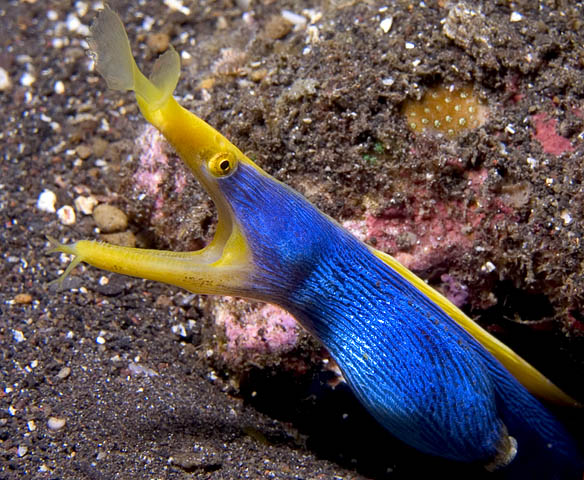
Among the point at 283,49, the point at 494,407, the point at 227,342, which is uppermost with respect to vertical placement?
the point at 283,49

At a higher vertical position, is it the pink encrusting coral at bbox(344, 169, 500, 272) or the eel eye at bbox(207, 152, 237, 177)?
the eel eye at bbox(207, 152, 237, 177)

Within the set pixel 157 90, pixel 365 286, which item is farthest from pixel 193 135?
pixel 365 286

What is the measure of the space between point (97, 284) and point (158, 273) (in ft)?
5.09

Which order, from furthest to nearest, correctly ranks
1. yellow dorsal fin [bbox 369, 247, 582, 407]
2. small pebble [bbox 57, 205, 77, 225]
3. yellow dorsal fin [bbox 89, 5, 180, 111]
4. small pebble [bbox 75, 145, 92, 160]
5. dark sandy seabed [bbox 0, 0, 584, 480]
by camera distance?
small pebble [bbox 75, 145, 92, 160]
small pebble [bbox 57, 205, 77, 225]
dark sandy seabed [bbox 0, 0, 584, 480]
yellow dorsal fin [bbox 369, 247, 582, 407]
yellow dorsal fin [bbox 89, 5, 180, 111]

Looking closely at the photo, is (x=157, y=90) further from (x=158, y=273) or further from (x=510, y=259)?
(x=510, y=259)

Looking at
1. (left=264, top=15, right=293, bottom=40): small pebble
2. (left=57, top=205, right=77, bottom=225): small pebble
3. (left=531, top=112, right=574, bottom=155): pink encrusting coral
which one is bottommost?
(left=57, top=205, right=77, bottom=225): small pebble

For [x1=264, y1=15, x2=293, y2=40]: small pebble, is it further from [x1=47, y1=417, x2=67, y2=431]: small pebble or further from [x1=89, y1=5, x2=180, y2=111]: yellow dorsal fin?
[x1=47, y1=417, x2=67, y2=431]: small pebble

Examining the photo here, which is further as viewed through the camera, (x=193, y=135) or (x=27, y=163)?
(x=27, y=163)

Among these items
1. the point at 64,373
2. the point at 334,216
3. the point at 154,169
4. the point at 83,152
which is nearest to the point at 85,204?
the point at 83,152

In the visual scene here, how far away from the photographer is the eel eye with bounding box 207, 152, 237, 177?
1.91m

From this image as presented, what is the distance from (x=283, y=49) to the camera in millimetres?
3264

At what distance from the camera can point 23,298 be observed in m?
3.10

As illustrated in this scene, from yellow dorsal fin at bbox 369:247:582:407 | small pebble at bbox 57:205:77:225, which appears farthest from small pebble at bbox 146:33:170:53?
yellow dorsal fin at bbox 369:247:582:407

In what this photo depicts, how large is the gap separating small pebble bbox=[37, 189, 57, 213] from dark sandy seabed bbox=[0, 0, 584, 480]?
0.17 meters
